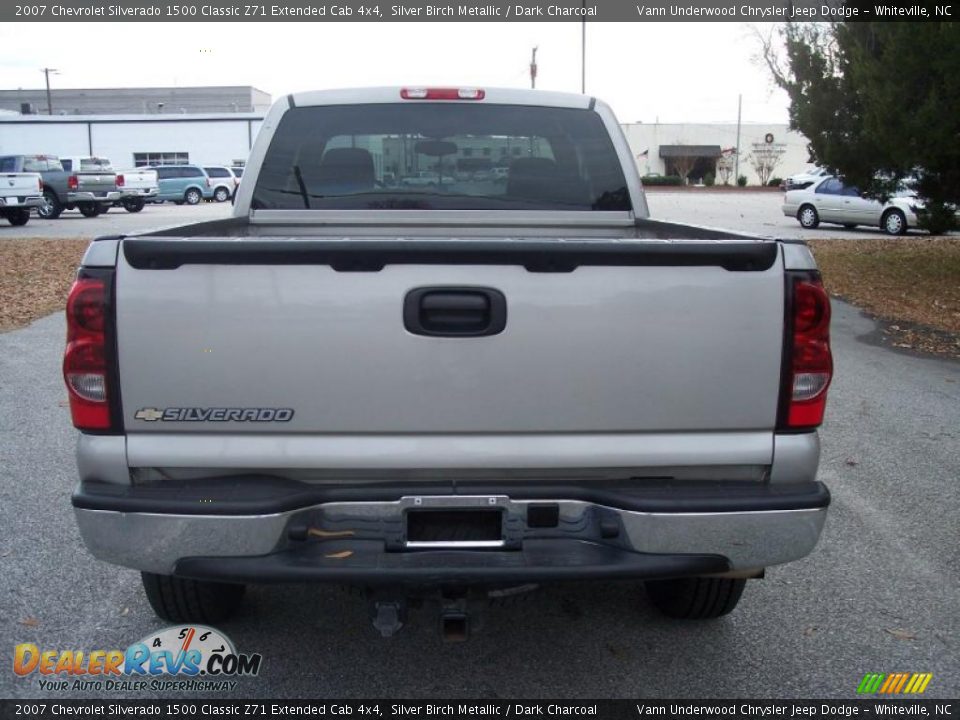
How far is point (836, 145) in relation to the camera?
46.6ft

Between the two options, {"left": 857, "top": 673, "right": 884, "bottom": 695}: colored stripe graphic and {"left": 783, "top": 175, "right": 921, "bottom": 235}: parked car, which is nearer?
{"left": 857, "top": 673, "right": 884, "bottom": 695}: colored stripe graphic

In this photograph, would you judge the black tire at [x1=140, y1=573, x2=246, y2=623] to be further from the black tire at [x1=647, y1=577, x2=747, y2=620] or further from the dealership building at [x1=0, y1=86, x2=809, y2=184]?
the dealership building at [x1=0, y1=86, x2=809, y2=184]

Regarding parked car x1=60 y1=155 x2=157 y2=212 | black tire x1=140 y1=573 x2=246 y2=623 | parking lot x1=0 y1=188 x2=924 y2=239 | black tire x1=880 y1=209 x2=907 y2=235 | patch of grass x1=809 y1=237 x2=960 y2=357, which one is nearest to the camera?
black tire x1=140 y1=573 x2=246 y2=623

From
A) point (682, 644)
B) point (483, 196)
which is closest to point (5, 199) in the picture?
point (483, 196)

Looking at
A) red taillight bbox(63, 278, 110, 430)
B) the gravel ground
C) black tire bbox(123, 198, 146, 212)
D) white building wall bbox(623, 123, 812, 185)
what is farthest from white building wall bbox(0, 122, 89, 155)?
red taillight bbox(63, 278, 110, 430)

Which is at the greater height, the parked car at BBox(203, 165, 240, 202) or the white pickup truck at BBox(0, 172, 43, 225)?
the white pickup truck at BBox(0, 172, 43, 225)

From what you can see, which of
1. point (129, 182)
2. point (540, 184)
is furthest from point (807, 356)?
point (129, 182)

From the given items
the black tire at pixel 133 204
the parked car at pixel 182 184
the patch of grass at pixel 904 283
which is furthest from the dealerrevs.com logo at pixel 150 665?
the parked car at pixel 182 184

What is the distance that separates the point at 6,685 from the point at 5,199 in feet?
77.2

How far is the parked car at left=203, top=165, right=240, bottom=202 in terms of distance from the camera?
40625 millimetres

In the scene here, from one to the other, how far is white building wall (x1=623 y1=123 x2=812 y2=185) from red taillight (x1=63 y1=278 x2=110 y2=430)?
74.9 meters

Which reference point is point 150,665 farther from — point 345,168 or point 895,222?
point 895,222

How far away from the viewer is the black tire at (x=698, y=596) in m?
3.72

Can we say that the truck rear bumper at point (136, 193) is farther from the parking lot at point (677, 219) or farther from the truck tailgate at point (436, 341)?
the truck tailgate at point (436, 341)
